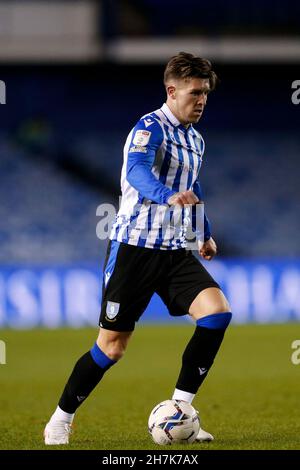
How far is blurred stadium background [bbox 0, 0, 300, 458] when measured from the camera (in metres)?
16.4

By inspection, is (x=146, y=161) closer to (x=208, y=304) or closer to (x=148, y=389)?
(x=208, y=304)

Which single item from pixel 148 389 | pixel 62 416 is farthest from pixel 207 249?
pixel 148 389

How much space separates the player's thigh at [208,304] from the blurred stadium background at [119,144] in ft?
28.5

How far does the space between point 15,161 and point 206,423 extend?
15.5 metres

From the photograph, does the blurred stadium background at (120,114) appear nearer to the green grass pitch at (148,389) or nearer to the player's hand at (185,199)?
the green grass pitch at (148,389)

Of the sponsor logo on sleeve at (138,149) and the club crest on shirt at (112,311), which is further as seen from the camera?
the club crest on shirt at (112,311)

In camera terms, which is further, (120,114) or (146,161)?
(120,114)

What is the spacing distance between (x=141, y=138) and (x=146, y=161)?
130mm

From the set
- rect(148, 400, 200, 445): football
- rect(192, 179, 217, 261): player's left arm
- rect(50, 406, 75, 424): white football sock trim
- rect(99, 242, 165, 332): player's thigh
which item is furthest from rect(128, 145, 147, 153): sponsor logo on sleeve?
rect(50, 406, 75, 424): white football sock trim

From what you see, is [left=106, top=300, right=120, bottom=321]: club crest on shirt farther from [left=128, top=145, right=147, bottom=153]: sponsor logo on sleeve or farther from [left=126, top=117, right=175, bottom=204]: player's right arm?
[left=128, top=145, right=147, bottom=153]: sponsor logo on sleeve

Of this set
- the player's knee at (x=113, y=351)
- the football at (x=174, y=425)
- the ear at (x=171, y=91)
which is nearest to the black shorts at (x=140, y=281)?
the player's knee at (x=113, y=351)

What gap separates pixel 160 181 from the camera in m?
5.59

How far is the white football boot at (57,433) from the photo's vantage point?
18.3 feet

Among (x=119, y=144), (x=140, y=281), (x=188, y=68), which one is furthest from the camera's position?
(x=119, y=144)
